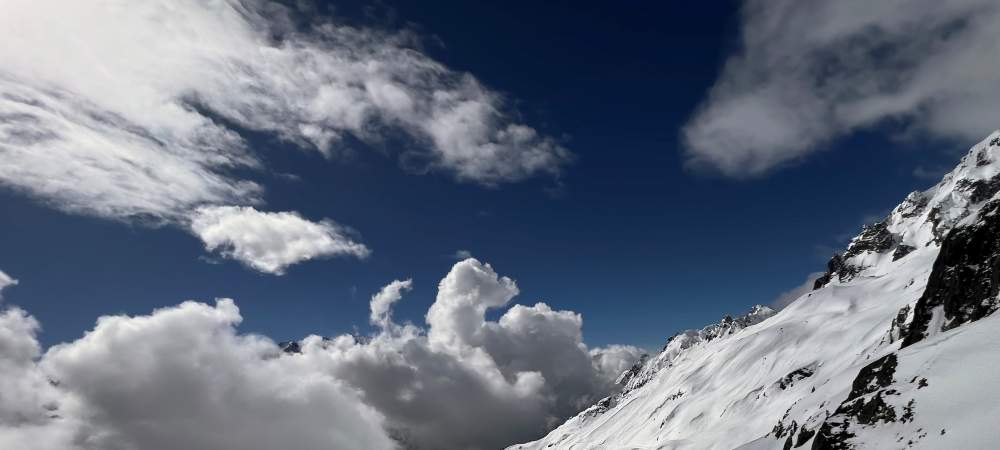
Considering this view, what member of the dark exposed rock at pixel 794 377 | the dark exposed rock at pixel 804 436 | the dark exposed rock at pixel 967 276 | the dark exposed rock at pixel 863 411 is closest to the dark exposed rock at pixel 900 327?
the dark exposed rock at pixel 967 276

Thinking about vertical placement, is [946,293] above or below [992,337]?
above

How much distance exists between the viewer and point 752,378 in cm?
16562

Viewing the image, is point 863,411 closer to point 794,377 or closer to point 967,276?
point 967,276

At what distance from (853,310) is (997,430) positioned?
172 m

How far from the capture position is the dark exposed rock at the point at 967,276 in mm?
32688

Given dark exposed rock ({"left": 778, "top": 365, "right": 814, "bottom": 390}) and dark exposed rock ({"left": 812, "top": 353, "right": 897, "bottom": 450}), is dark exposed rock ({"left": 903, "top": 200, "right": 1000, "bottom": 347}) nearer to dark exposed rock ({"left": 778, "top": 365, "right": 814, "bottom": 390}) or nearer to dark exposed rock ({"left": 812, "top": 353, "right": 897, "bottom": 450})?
dark exposed rock ({"left": 812, "top": 353, "right": 897, "bottom": 450})

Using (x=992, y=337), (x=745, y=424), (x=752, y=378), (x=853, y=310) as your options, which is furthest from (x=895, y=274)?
(x=992, y=337)

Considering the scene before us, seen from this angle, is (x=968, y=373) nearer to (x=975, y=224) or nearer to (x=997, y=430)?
(x=997, y=430)

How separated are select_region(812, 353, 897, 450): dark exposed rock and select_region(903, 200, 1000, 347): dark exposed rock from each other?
8.24 metres

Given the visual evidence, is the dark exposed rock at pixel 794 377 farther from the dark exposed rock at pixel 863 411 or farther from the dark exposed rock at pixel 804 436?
the dark exposed rock at pixel 863 411

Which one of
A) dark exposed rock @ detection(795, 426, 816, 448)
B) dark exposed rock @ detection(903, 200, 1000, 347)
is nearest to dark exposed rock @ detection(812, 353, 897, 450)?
dark exposed rock @ detection(795, 426, 816, 448)

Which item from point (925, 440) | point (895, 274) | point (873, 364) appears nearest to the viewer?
point (925, 440)

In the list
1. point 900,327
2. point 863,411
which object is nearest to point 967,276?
point 863,411

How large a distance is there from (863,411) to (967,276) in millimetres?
16542
